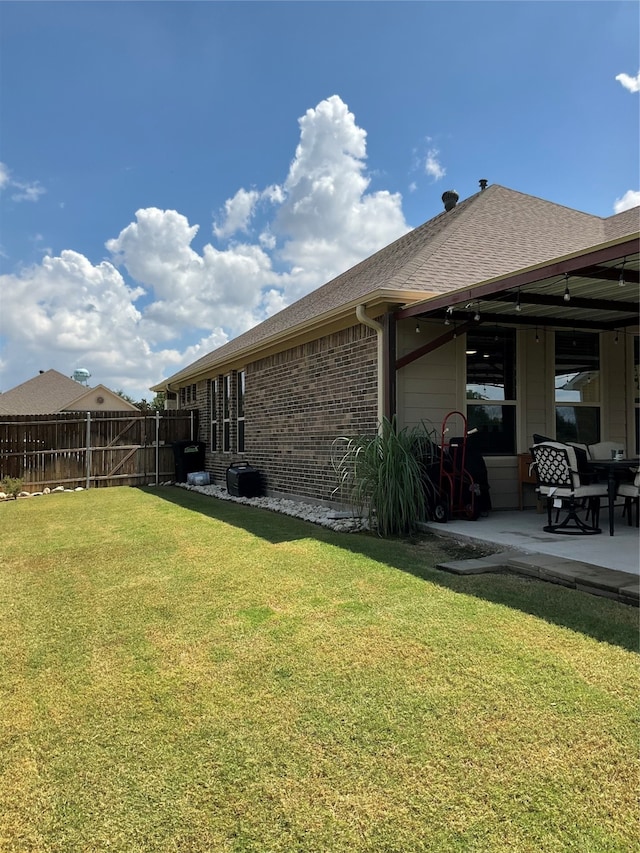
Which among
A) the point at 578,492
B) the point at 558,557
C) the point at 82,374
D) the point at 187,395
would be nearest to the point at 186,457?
the point at 187,395

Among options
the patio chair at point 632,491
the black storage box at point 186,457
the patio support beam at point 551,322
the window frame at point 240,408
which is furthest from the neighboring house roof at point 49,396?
the patio chair at point 632,491

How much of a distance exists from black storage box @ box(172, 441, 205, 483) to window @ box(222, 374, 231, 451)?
1534 millimetres

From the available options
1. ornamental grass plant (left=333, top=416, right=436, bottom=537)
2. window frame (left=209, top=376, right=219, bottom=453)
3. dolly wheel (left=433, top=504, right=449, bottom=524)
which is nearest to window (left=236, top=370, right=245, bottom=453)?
window frame (left=209, top=376, right=219, bottom=453)

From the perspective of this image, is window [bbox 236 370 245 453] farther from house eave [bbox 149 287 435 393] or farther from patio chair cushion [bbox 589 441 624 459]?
patio chair cushion [bbox 589 441 624 459]

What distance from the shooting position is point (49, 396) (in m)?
31.3

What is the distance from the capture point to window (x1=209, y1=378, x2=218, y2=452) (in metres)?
14.4

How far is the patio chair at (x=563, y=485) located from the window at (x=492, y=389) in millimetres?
1548

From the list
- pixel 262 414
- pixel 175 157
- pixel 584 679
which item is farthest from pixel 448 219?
pixel 584 679

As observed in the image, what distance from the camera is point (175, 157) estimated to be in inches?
528

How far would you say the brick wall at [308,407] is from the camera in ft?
25.6

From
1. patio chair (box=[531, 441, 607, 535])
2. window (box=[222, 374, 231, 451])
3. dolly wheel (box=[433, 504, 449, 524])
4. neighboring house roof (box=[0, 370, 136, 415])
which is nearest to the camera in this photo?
patio chair (box=[531, 441, 607, 535])

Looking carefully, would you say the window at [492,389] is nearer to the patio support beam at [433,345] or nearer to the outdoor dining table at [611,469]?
the patio support beam at [433,345]

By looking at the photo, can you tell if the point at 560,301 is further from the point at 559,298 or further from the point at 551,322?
the point at 551,322

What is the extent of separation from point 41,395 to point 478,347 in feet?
96.2
